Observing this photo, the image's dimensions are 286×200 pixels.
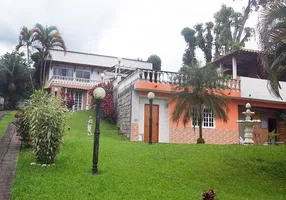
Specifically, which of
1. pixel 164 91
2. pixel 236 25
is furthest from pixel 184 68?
pixel 236 25

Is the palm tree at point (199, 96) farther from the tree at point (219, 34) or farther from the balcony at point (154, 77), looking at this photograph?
the tree at point (219, 34)

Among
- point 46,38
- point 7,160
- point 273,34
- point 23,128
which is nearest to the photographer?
point 273,34

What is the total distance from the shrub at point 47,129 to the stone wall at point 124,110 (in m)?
7.18

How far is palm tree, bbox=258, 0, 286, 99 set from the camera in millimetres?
8828

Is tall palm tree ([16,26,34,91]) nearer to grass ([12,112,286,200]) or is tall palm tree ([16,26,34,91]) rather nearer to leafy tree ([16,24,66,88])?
leafy tree ([16,24,66,88])

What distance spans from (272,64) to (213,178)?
3.61 meters

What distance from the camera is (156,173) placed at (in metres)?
9.18

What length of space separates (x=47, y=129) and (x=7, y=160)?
194cm

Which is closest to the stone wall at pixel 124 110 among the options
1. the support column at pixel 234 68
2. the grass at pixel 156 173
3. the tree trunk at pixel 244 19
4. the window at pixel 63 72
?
the grass at pixel 156 173

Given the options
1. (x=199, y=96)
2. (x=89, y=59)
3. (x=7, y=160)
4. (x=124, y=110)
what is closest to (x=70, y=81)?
(x=89, y=59)

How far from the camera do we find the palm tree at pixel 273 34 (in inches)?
348

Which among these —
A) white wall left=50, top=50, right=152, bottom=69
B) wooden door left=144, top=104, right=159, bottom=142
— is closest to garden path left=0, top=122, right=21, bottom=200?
wooden door left=144, top=104, right=159, bottom=142

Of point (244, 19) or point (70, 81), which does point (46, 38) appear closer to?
point (70, 81)

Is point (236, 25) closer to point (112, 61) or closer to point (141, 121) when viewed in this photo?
point (112, 61)
